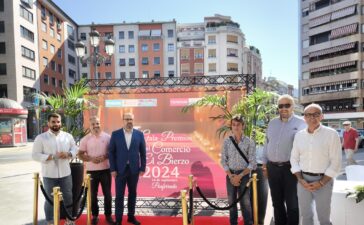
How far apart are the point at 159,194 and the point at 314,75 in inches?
1777

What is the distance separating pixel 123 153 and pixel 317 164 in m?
2.88

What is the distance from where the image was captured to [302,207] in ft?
12.4

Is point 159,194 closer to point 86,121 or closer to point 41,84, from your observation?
point 86,121

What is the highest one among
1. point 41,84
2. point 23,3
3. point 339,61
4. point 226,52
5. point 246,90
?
point 23,3

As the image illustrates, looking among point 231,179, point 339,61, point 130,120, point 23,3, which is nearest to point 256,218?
point 231,179

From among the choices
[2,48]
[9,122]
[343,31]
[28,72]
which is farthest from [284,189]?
[343,31]

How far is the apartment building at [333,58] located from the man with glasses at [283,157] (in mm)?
39291

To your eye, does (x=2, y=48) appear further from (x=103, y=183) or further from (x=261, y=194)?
(x=261, y=194)

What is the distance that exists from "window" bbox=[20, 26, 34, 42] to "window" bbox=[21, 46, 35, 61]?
139 centimetres

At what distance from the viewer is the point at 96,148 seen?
515 cm

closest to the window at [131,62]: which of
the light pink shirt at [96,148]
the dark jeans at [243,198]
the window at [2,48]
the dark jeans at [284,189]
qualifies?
the window at [2,48]

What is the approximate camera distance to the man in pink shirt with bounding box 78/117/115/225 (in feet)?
16.9

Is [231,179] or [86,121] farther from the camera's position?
[86,121]

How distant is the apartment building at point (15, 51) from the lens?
33.4 m
